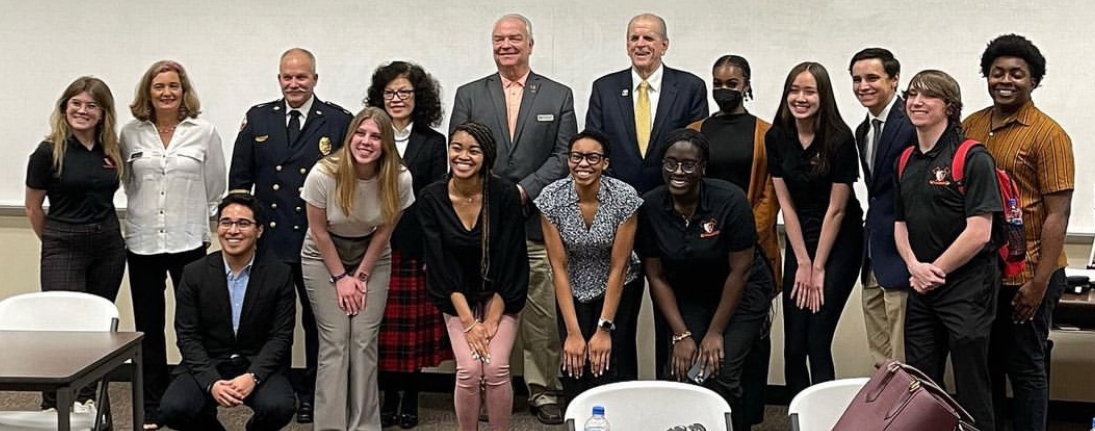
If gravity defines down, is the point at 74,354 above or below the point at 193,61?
below

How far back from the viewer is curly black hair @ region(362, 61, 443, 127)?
410cm

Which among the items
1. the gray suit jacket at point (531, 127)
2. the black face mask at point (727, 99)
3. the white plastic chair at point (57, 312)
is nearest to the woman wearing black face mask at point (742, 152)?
the black face mask at point (727, 99)

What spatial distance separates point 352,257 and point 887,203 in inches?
75.1

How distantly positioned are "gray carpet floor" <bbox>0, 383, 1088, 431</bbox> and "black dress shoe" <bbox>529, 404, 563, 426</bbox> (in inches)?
1.1

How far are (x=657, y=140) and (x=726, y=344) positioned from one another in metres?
0.86

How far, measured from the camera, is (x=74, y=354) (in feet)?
9.82

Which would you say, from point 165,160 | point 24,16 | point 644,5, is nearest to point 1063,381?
point 644,5

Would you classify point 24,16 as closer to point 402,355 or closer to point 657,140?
point 402,355

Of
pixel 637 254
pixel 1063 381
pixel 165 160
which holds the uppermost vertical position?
pixel 165 160

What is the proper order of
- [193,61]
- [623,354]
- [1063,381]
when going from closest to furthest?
1. [623,354]
2. [1063,381]
3. [193,61]

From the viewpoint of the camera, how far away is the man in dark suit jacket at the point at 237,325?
3510 mm

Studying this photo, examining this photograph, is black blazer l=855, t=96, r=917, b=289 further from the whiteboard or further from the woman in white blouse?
the woman in white blouse

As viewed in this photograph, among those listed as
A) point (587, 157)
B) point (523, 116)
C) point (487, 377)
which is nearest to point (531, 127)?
point (523, 116)

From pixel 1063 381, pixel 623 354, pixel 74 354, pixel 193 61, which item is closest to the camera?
pixel 74 354
